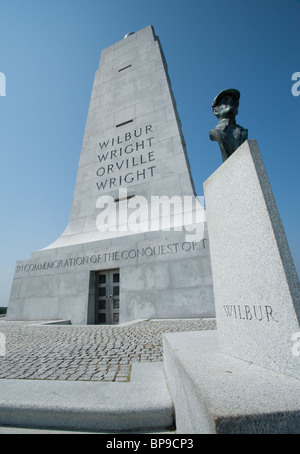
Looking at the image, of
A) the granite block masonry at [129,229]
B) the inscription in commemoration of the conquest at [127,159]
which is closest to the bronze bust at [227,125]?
the granite block masonry at [129,229]

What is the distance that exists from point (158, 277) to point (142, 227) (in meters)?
2.04

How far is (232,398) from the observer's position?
997mm

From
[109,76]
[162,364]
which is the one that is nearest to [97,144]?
[109,76]

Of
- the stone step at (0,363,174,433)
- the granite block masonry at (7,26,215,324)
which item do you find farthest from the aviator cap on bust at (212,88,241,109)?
the granite block masonry at (7,26,215,324)

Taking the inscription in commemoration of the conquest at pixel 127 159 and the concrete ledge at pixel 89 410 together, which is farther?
the inscription in commemoration of the conquest at pixel 127 159

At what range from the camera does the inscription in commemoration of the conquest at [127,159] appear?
31.3 ft

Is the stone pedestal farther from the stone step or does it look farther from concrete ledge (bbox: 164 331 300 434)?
the stone step

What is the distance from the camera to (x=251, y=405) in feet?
3.06

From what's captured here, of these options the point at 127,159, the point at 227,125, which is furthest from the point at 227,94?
the point at 127,159

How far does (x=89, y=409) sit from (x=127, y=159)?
9548mm

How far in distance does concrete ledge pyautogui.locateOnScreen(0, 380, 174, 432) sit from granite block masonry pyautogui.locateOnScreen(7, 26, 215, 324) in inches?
186

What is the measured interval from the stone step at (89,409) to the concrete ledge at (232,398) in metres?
0.16

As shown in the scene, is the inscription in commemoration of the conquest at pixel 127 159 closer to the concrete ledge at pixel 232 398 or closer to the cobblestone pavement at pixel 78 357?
the cobblestone pavement at pixel 78 357

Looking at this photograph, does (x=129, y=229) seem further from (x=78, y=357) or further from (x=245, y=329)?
(x=245, y=329)
